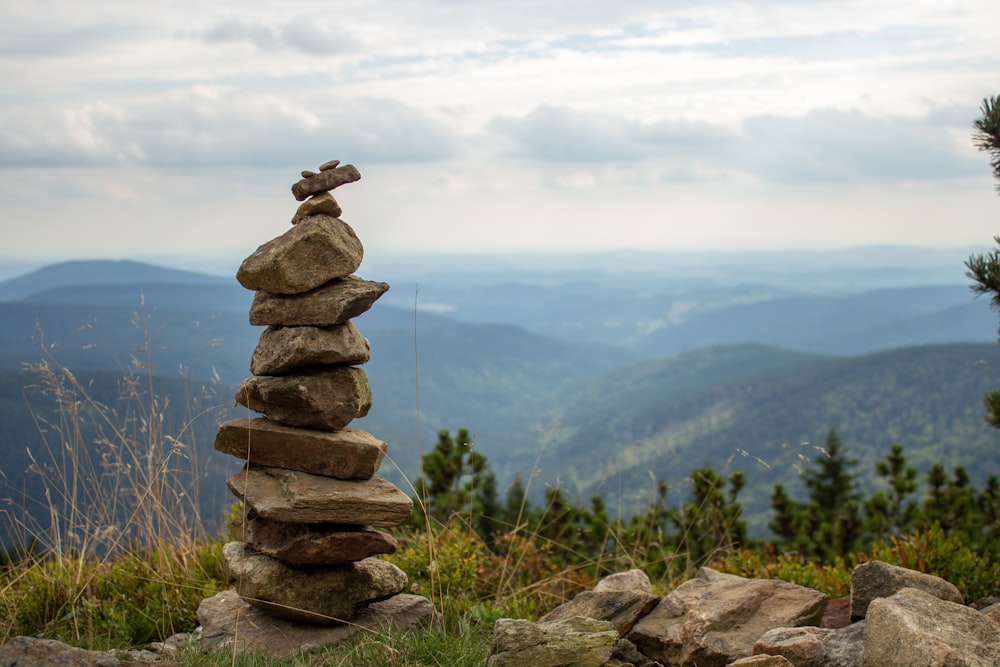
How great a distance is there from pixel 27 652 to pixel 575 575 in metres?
6.33

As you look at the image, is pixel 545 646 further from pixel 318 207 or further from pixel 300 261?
pixel 318 207

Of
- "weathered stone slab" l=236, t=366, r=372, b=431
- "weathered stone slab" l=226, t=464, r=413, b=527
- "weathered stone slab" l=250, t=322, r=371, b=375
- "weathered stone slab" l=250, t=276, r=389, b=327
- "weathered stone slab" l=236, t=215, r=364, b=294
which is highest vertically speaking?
"weathered stone slab" l=236, t=215, r=364, b=294

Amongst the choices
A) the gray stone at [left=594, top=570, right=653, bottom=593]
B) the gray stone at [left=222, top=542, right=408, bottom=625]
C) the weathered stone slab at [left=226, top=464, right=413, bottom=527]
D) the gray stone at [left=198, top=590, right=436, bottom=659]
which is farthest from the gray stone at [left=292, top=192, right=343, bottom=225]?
the gray stone at [left=594, top=570, right=653, bottom=593]

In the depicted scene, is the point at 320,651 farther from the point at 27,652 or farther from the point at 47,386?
the point at 47,386

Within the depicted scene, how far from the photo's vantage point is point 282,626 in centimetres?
778

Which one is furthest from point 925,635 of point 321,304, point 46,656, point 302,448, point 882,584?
point 46,656

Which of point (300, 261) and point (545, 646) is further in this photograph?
point (300, 261)

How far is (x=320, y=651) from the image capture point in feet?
23.6

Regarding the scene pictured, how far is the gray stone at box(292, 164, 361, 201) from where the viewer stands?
26.6 feet

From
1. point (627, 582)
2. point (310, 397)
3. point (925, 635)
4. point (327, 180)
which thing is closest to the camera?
point (925, 635)

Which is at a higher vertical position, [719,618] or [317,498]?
[317,498]

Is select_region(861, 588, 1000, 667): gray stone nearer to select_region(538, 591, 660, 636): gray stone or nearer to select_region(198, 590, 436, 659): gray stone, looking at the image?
select_region(538, 591, 660, 636): gray stone

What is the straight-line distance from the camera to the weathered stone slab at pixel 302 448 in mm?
7793

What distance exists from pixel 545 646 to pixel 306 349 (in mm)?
3288
